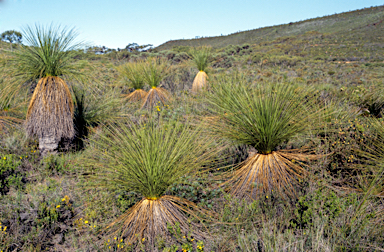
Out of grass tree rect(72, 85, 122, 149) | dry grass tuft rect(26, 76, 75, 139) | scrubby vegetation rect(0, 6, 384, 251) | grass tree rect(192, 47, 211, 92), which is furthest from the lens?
grass tree rect(192, 47, 211, 92)

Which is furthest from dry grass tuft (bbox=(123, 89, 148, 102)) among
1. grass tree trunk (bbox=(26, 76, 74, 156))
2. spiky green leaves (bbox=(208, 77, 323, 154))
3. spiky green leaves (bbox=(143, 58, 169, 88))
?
spiky green leaves (bbox=(208, 77, 323, 154))

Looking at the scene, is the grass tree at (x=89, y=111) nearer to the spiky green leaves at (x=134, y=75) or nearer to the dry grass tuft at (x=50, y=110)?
the dry grass tuft at (x=50, y=110)

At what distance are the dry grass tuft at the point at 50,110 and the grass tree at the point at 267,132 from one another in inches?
120

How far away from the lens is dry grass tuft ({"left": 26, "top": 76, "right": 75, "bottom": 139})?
4363 millimetres

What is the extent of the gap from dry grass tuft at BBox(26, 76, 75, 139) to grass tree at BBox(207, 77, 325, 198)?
3.05 m

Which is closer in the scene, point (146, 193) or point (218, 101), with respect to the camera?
point (146, 193)

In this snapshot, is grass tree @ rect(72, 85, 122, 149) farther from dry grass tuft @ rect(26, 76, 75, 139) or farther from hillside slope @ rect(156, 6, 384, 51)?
hillside slope @ rect(156, 6, 384, 51)

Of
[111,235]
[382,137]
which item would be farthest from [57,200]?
[382,137]

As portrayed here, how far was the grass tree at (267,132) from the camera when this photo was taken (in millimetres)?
2934

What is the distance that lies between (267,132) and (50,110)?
12.7ft

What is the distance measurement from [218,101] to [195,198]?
1506 mm

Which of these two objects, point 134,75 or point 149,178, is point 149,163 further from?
point 134,75

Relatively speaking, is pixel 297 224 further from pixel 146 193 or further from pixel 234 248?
pixel 146 193

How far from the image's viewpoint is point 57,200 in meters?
3.16
